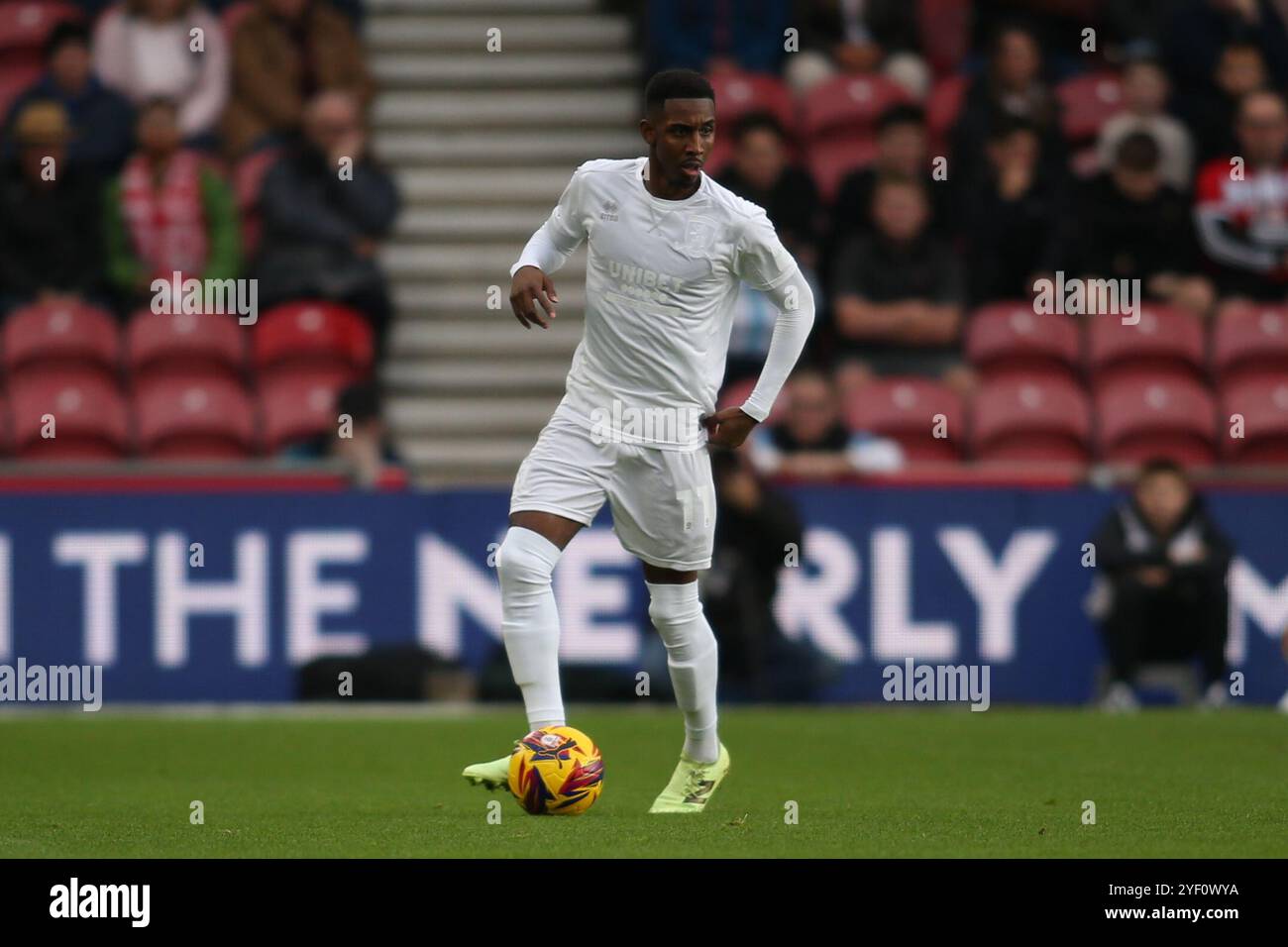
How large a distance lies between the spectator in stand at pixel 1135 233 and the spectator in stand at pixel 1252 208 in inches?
6.4

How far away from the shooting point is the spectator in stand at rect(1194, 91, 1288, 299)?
1538cm

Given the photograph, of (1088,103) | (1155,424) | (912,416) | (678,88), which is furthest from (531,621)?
(1088,103)

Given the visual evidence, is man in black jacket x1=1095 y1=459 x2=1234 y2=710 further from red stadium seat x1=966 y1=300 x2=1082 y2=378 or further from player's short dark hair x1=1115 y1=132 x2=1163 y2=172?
player's short dark hair x1=1115 y1=132 x2=1163 y2=172

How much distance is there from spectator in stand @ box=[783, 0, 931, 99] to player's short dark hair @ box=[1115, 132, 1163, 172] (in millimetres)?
1820

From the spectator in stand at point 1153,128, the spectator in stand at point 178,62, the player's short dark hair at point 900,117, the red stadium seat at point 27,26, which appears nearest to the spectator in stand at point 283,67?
the spectator in stand at point 178,62

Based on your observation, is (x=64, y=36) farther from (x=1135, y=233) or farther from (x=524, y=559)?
(x=524, y=559)

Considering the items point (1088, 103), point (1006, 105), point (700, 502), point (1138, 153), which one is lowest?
point (700, 502)

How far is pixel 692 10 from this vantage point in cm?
1684

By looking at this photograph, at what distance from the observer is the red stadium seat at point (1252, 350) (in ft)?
48.8

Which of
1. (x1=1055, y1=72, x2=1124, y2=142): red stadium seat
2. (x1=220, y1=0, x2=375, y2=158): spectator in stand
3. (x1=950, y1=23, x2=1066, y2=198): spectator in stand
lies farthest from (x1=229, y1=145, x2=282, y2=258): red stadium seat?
(x1=1055, y1=72, x2=1124, y2=142): red stadium seat

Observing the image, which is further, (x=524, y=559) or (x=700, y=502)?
(x=700, y=502)

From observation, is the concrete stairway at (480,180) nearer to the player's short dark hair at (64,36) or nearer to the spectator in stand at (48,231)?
the spectator in stand at (48,231)
